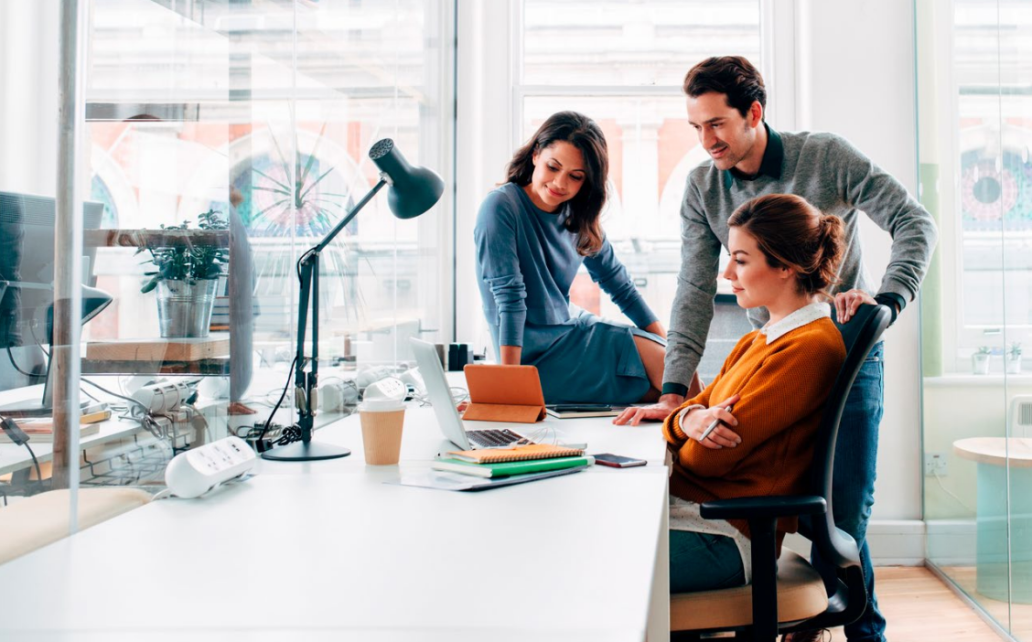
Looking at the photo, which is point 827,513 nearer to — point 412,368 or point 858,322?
point 858,322

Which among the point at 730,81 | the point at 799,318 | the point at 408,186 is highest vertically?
the point at 730,81

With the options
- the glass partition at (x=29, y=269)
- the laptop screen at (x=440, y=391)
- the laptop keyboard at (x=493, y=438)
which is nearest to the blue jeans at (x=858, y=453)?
the laptop keyboard at (x=493, y=438)

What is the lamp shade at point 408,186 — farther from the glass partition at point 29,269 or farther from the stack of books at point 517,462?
the glass partition at point 29,269

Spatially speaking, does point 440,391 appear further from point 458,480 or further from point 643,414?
point 643,414

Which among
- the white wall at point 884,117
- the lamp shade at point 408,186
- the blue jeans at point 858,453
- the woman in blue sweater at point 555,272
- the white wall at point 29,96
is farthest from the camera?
the white wall at point 884,117

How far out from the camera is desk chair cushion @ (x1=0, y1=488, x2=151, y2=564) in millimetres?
935

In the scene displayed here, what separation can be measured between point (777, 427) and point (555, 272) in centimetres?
103

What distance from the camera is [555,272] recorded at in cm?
241

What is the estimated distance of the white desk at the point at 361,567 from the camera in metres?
0.72

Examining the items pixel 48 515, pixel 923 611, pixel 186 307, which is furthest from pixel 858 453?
pixel 48 515

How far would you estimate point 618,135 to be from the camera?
153 inches

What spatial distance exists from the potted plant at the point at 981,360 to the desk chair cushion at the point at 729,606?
1664 mm

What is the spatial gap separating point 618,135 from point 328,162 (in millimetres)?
2108

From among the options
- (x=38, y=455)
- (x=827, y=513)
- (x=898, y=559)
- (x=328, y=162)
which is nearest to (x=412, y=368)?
(x=328, y=162)
